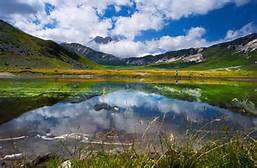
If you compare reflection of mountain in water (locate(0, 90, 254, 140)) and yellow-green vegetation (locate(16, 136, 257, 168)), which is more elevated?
yellow-green vegetation (locate(16, 136, 257, 168))

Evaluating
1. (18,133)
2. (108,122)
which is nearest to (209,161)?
(18,133)

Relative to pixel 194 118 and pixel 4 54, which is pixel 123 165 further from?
pixel 4 54

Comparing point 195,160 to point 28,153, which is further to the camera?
point 28,153

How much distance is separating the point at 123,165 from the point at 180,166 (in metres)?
1.17

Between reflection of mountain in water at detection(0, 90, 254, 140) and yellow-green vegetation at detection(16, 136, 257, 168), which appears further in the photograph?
reflection of mountain in water at detection(0, 90, 254, 140)

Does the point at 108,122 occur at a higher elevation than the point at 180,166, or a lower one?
lower

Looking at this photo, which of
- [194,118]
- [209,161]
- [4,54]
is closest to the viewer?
[209,161]

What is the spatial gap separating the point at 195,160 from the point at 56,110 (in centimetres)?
2780

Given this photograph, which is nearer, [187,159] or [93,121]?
[187,159]

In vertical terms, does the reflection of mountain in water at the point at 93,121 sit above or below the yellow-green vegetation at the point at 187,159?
below

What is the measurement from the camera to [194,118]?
2844cm

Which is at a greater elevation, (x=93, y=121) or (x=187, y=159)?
(x=187, y=159)

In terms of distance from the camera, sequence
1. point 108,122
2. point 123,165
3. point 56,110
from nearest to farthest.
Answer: point 123,165 → point 108,122 → point 56,110

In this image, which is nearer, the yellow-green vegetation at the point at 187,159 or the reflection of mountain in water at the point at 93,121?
the yellow-green vegetation at the point at 187,159
